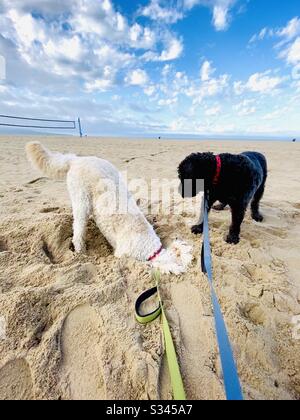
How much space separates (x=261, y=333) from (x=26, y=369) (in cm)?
171

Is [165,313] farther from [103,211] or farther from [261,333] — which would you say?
[103,211]

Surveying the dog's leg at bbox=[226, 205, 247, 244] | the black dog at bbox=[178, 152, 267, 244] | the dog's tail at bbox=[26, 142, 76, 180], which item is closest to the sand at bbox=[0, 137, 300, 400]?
the dog's leg at bbox=[226, 205, 247, 244]

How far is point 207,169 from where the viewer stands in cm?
313

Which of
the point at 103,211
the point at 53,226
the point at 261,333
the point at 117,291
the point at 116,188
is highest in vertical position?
the point at 116,188

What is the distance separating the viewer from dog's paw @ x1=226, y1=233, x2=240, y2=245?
3.22 m

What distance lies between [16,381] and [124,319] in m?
0.78

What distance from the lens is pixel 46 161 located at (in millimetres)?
3205

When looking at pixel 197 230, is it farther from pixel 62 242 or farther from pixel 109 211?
pixel 62 242

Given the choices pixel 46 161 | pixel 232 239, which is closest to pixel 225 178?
pixel 232 239

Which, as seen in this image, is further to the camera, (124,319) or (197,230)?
(197,230)

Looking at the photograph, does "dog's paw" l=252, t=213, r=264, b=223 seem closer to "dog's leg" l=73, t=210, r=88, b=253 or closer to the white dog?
the white dog

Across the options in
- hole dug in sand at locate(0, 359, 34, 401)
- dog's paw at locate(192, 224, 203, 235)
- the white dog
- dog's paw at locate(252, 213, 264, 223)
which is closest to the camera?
hole dug in sand at locate(0, 359, 34, 401)

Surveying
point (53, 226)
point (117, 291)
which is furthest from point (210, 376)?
point (53, 226)

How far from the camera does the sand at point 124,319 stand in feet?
4.78
